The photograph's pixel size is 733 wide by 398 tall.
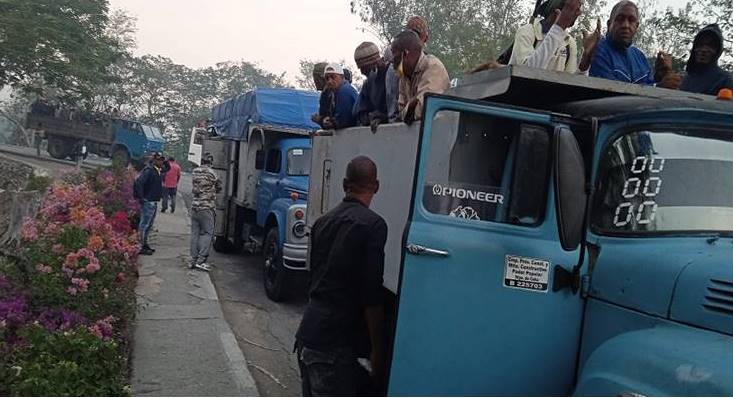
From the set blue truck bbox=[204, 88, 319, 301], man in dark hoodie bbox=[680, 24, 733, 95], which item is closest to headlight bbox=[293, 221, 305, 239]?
blue truck bbox=[204, 88, 319, 301]

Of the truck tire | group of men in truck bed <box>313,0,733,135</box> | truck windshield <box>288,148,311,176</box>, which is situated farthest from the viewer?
the truck tire

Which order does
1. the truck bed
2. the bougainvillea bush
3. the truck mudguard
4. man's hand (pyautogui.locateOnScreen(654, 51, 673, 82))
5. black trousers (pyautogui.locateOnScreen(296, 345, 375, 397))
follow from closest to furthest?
the truck mudguard < black trousers (pyautogui.locateOnScreen(296, 345, 375, 397)) < the bougainvillea bush < man's hand (pyautogui.locateOnScreen(654, 51, 673, 82)) < the truck bed

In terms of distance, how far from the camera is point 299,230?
26.3 ft

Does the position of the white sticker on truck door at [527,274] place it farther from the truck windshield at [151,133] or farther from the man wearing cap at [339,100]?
the truck windshield at [151,133]

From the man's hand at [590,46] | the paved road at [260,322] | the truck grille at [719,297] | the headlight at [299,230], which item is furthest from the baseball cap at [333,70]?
the truck grille at [719,297]

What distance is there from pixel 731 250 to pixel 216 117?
541 inches

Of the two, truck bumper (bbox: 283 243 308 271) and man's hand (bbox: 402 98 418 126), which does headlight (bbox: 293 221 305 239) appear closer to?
truck bumper (bbox: 283 243 308 271)

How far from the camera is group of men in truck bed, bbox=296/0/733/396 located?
297cm

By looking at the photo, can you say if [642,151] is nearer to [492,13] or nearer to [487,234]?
[487,234]

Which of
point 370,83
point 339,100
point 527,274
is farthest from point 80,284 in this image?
point 527,274

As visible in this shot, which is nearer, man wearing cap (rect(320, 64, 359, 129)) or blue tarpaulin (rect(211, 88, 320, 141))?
man wearing cap (rect(320, 64, 359, 129))

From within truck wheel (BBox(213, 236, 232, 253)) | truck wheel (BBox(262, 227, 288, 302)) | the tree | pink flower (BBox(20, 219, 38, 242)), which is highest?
the tree

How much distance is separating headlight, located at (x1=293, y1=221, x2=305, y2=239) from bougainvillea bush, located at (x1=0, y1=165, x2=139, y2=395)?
80.6 inches

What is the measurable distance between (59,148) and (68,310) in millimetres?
29214
